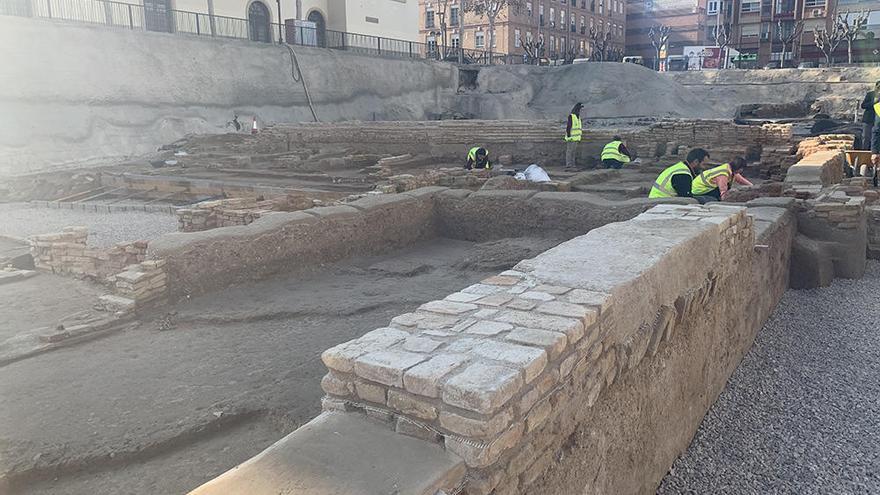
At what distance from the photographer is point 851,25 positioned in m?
45.2

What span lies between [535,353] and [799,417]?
2838 millimetres

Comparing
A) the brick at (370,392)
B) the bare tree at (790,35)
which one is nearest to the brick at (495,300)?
the brick at (370,392)

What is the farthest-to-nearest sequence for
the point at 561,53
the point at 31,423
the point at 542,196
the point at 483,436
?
the point at 561,53 < the point at 542,196 < the point at 31,423 < the point at 483,436

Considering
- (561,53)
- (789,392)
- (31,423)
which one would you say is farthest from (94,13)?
(561,53)

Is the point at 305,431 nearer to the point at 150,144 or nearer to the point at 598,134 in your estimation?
the point at 598,134

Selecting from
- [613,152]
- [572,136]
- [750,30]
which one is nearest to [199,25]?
[572,136]

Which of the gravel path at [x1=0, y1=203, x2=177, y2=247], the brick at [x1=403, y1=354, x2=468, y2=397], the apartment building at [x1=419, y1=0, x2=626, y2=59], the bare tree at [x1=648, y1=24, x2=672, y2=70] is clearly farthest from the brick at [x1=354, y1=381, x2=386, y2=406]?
the bare tree at [x1=648, y1=24, x2=672, y2=70]

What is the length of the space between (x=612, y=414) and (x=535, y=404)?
92cm

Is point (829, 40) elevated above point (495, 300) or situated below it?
above

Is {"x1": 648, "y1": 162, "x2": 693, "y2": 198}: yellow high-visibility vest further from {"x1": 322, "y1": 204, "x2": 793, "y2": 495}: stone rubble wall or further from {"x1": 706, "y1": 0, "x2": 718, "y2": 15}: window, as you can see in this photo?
{"x1": 706, "y1": 0, "x2": 718, "y2": 15}: window

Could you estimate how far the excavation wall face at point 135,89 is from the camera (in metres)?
17.3

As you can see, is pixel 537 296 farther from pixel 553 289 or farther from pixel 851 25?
pixel 851 25

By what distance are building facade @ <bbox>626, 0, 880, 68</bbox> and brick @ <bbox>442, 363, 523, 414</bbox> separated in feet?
165

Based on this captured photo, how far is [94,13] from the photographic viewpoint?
21.7 metres
